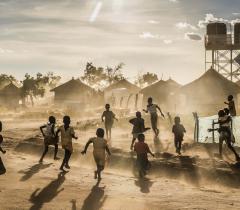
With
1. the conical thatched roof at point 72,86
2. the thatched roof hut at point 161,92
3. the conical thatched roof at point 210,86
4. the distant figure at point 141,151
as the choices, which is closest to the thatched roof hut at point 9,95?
the conical thatched roof at point 72,86

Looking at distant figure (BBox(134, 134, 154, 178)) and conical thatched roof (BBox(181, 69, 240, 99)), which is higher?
conical thatched roof (BBox(181, 69, 240, 99))

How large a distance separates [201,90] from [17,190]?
30726mm

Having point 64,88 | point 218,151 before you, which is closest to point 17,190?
point 218,151

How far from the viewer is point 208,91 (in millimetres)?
38969

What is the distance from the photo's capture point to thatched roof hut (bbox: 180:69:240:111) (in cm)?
3875

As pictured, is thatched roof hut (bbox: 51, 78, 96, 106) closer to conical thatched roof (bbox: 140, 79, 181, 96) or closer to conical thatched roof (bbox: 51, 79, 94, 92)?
conical thatched roof (bbox: 51, 79, 94, 92)

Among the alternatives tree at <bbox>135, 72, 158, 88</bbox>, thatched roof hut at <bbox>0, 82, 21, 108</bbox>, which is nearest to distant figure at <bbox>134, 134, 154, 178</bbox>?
thatched roof hut at <bbox>0, 82, 21, 108</bbox>

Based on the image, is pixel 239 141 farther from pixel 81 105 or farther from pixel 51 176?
pixel 81 105

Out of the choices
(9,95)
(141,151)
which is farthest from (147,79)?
(141,151)

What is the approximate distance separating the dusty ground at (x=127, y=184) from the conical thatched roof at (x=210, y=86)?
2231 centimetres

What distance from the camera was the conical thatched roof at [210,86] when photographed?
38875 mm

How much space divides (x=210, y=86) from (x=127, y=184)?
2895 centimetres

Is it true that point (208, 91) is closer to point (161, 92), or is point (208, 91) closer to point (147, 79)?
point (161, 92)

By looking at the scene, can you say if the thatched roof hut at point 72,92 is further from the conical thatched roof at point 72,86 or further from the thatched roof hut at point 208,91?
the thatched roof hut at point 208,91
